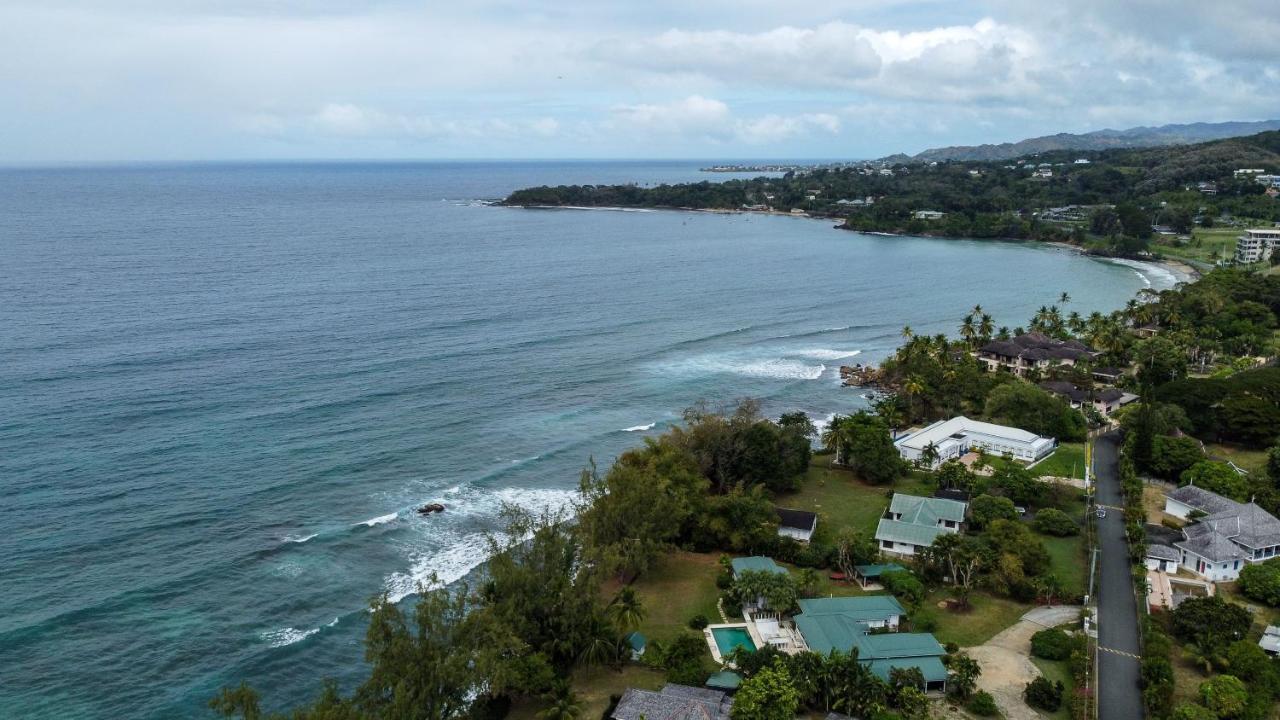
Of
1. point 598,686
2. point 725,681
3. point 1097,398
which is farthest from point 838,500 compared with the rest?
point 1097,398

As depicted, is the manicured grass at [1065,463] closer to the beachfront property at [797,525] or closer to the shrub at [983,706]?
the beachfront property at [797,525]

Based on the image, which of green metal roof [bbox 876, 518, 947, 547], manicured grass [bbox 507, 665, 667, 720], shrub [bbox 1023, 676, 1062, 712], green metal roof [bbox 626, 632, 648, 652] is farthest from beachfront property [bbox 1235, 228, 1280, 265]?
manicured grass [bbox 507, 665, 667, 720]

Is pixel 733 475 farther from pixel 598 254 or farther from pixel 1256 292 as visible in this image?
pixel 598 254

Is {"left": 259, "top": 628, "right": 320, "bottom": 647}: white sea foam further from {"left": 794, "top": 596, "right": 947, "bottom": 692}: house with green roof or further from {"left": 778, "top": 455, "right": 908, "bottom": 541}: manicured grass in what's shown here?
{"left": 778, "top": 455, "right": 908, "bottom": 541}: manicured grass

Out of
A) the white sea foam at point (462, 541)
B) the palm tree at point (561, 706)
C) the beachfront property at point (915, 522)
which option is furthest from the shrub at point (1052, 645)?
the white sea foam at point (462, 541)

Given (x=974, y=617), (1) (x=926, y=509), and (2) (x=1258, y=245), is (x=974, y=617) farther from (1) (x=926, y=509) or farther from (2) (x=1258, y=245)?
(2) (x=1258, y=245)
